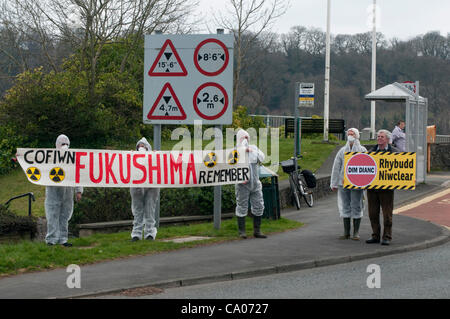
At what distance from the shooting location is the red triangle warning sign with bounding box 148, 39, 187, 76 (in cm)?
1412

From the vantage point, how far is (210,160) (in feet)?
45.9

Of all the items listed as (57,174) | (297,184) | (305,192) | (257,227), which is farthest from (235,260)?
(305,192)

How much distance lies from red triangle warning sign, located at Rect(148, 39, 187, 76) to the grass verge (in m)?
2.98

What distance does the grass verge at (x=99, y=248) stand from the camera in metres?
10.4

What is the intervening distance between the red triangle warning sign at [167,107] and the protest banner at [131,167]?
2.88 ft

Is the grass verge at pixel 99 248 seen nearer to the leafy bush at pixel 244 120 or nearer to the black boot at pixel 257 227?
the black boot at pixel 257 227

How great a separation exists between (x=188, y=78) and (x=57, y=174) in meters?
3.23

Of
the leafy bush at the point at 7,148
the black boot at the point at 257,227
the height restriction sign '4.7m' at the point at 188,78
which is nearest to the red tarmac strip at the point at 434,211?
the black boot at the point at 257,227

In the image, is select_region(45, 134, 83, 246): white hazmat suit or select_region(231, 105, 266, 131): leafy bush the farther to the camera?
select_region(231, 105, 266, 131): leafy bush

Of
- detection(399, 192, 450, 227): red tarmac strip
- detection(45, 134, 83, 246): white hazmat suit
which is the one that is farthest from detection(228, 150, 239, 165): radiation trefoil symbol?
detection(399, 192, 450, 227): red tarmac strip

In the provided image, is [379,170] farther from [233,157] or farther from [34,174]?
[34,174]

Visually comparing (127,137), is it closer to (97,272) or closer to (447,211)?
(447,211)

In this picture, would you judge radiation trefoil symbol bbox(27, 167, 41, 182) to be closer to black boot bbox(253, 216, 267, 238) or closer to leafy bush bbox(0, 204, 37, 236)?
leafy bush bbox(0, 204, 37, 236)

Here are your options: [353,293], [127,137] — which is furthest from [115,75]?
[353,293]
